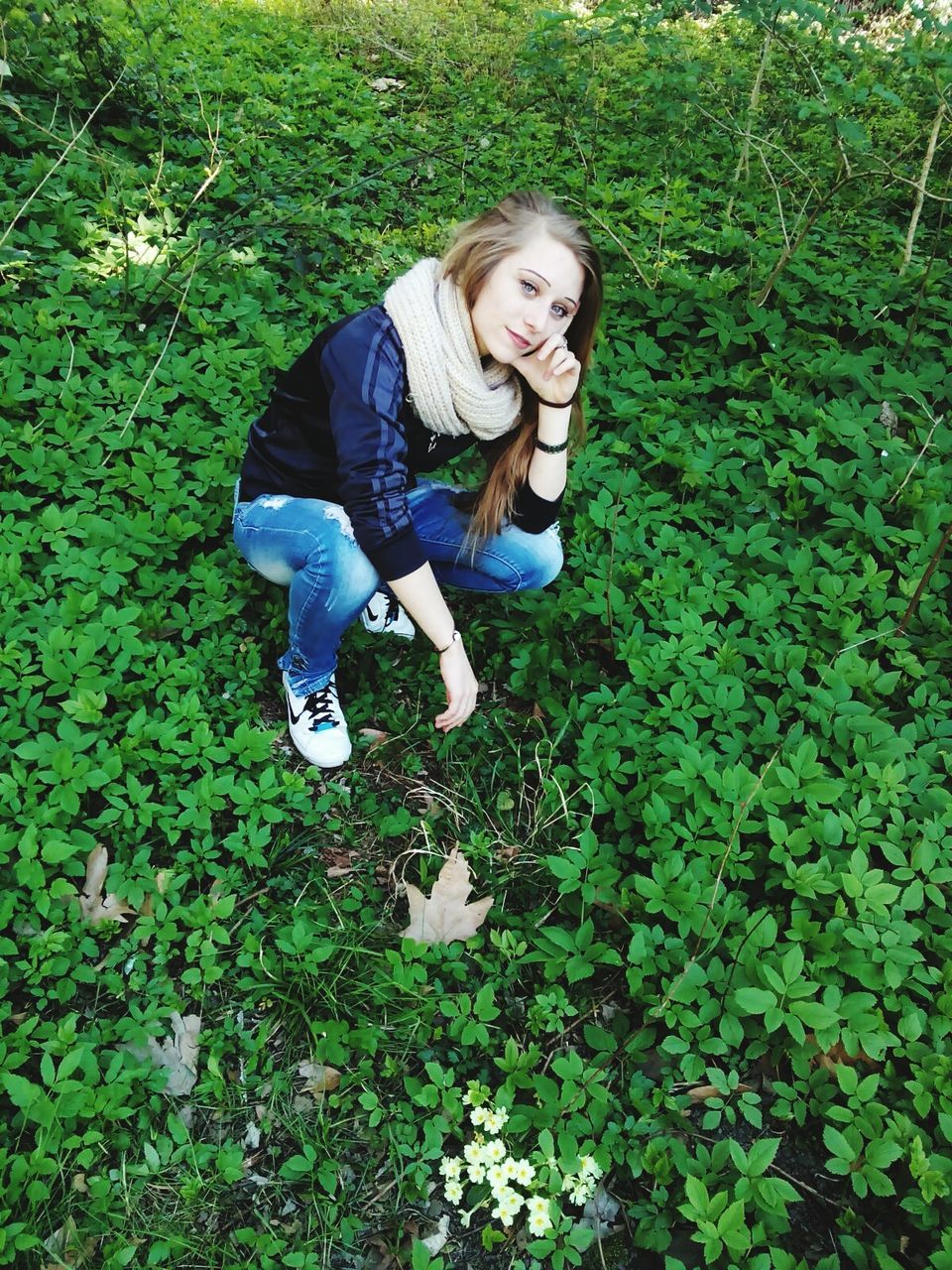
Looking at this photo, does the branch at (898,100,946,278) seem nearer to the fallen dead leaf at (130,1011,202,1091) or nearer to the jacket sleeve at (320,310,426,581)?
the jacket sleeve at (320,310,426,581)

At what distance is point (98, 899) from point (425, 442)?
1495 mm

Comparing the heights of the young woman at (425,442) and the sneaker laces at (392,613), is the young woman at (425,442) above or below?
above

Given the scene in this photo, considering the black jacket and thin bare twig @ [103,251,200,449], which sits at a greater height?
the black jacket

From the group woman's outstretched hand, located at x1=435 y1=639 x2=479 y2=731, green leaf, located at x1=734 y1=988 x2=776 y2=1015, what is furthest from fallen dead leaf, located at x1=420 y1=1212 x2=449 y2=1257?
woman's outstretched hand, located at x1=435 y1=639 x2=479 y2=731

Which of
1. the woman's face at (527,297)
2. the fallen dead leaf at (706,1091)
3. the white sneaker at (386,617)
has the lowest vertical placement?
the fallen dead leaf at (706,1091)

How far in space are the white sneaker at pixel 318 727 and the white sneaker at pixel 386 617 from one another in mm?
349

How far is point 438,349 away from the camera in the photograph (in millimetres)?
2154

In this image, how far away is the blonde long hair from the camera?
2162mm

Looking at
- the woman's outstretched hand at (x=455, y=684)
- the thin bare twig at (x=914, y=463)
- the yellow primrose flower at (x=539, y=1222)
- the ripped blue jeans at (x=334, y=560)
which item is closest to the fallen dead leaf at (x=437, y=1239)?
the yellow primrose flower at (x=539, y=1222)

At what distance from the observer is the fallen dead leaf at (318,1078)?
2008mm

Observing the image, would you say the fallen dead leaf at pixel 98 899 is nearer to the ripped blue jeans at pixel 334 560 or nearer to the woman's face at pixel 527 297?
the ripped blue jeans at pixel 334 560

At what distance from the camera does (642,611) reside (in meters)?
2.93

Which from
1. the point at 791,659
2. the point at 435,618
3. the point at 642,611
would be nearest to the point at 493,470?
the point at 435,618

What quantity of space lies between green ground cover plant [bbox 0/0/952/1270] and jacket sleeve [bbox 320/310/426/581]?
A: 73 centimetres
